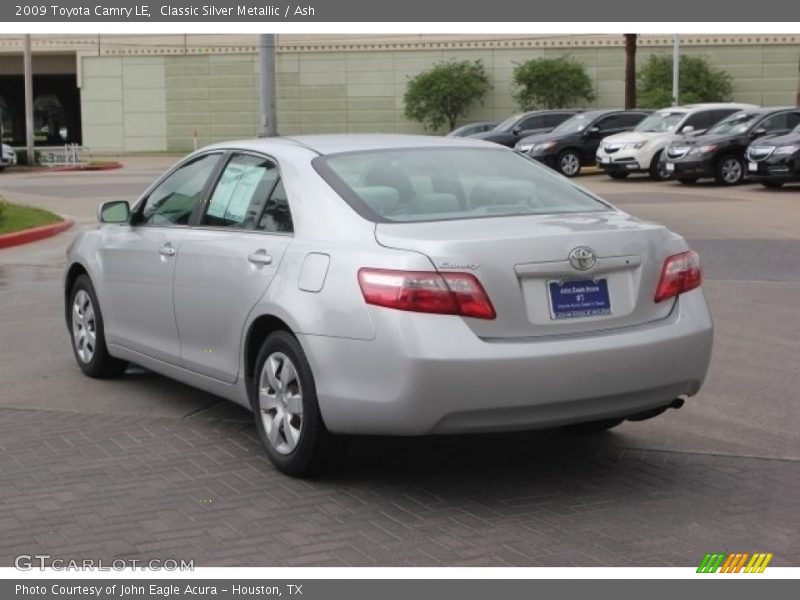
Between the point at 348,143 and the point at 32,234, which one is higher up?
the point at 348,143

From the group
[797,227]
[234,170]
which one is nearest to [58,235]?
[797,227]

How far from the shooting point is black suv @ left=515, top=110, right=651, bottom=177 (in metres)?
31.2

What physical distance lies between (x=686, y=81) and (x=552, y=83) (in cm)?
539

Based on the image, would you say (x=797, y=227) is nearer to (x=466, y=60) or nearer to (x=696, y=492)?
(x=696, y=492)

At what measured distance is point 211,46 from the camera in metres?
56.0

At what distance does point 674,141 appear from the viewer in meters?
27.9

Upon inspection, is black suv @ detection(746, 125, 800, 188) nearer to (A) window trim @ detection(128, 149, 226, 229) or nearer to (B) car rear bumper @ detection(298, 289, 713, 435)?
(A) window trim @ detection(128, 149, 226, 229)

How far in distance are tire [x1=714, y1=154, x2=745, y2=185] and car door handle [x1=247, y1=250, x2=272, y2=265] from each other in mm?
21707

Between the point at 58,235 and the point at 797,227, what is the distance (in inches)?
423

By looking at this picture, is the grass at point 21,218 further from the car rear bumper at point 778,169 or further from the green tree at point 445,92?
the green tree at point 445,92

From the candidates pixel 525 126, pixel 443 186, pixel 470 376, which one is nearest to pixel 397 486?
pixel 470 376

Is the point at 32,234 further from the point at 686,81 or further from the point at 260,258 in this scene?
the point at 686,81

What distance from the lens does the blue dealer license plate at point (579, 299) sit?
5.45m

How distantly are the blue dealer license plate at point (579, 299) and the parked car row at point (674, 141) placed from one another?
2008 centimetres
